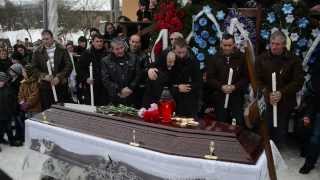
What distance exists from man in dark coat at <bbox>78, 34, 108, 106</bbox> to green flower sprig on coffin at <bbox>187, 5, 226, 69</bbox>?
1252 millimetres

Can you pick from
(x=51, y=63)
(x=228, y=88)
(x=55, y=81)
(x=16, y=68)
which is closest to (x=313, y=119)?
(x=228, y=88)

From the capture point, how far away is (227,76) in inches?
206

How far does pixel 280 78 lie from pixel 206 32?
58.0 inches

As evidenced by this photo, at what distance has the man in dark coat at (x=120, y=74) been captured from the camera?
529cm

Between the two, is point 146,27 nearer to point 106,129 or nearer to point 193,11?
point 193,11

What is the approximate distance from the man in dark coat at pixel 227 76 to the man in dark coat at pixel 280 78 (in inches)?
9.5

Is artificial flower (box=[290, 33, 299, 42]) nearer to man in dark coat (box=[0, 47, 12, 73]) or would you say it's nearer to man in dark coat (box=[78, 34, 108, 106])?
man in dark coat (box=[78, 34, 108, 106])

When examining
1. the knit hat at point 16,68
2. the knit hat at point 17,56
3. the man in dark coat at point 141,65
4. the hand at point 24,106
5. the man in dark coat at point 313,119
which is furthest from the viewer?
the knit hat at point 17,56

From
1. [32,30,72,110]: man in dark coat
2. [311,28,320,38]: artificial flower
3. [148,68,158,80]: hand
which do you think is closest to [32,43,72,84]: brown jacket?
[32,30,72,110]: man in dark coat

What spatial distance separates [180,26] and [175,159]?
3225mm

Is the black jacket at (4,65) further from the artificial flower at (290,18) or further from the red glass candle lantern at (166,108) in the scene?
the artificial flower at (290,18)

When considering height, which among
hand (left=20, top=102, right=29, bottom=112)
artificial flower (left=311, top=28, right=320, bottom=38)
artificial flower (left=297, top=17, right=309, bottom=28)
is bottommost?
hand (left=20, top=102, right=29, bottom=112)

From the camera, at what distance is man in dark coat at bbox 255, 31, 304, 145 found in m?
4.86

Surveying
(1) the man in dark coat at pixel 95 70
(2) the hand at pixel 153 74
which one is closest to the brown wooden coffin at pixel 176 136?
(2) the hand at pixel 153 74
